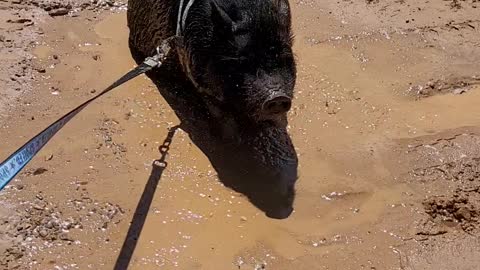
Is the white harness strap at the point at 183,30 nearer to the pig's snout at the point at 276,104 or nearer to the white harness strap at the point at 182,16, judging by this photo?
the white harness strap at the point at 182,16

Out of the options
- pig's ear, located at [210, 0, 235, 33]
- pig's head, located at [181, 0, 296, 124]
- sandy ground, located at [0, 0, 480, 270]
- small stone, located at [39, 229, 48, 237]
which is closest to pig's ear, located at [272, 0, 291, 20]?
pig's head, located at [181, 0, 296, 124]

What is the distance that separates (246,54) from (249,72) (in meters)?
0.10

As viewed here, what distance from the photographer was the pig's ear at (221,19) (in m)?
4.32

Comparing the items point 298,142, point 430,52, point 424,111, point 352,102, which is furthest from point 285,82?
point 430,52

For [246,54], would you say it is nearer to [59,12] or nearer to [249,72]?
[249,72]

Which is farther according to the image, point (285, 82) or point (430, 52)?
point (430, 52)

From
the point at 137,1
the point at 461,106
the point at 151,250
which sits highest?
the point at 137,1

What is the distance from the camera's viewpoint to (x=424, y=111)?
5.07m

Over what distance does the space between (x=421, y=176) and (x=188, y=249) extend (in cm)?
155

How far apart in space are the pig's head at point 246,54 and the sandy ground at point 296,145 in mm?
462

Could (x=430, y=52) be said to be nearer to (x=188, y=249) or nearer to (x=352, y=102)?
(x=352, y=102)

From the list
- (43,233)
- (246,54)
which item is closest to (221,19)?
(246,54)

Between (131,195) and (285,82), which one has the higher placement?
(285,82)

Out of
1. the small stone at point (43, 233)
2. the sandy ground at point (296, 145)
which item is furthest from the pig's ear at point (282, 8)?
the small stone at point (43, 233)
